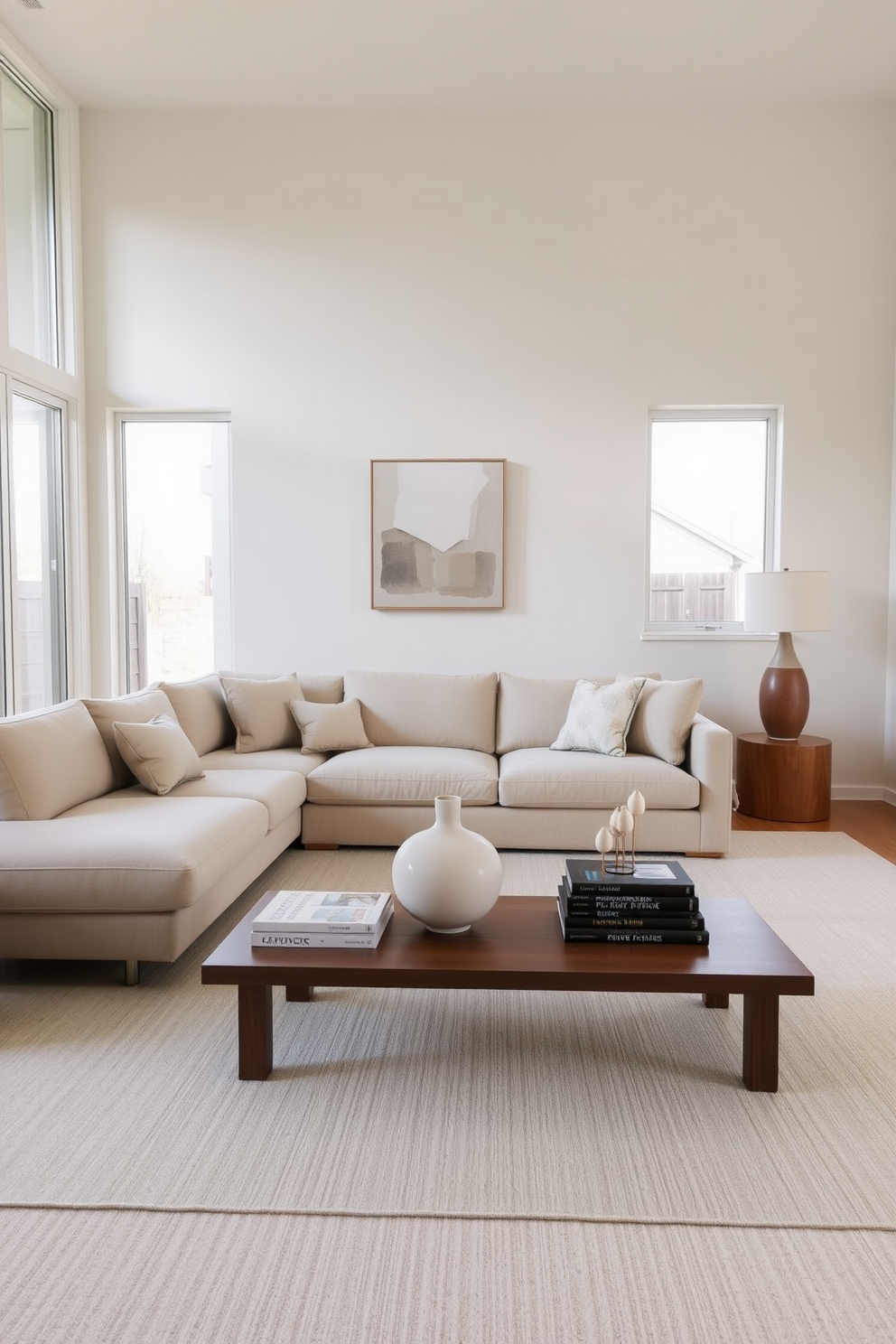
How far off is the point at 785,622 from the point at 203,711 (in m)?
2.91

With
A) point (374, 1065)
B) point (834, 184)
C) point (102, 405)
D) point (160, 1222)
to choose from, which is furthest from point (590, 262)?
point (160, 1222)

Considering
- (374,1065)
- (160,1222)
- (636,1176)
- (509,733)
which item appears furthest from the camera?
(509,733)

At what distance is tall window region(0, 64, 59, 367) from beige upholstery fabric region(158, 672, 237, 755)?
1.97m

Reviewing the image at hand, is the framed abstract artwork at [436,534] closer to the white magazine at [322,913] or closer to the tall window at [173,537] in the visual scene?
the tall window at [173,537]

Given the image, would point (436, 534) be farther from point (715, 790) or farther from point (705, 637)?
point (715, 790)

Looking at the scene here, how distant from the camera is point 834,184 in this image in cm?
519

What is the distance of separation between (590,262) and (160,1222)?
5.02 meters

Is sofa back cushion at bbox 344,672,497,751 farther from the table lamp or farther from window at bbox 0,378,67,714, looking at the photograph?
window at bbox 0,378,67,714

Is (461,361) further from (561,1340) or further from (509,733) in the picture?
(561,1340)

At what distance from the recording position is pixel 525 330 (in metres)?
5.27

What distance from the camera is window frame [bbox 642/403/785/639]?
534cm

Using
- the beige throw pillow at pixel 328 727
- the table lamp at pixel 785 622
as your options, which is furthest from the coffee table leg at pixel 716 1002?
the table lamp at pixel 785 622

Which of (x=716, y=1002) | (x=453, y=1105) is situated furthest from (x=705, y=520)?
(x=453, y=1105)

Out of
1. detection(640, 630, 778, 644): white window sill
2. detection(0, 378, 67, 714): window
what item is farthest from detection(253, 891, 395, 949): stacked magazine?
detection(640, 630, 778, 644): white window sill
